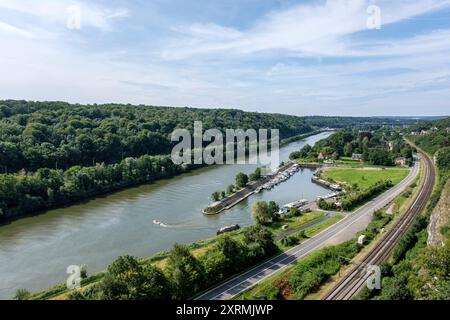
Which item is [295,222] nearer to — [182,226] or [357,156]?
[182,226]

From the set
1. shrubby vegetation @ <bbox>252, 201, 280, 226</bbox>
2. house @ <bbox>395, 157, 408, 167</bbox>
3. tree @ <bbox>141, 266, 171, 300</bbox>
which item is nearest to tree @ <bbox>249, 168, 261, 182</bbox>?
shrubby vegetation @ <bbox>252, 201, 280, 226</bbox>

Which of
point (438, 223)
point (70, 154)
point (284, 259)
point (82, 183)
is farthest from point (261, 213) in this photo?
point (70, 154)

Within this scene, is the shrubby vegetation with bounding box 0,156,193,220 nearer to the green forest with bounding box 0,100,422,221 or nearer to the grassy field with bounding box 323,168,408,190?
the green forest with bounding box 0,100,422,221

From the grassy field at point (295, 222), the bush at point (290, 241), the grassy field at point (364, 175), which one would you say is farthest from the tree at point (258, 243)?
the grassy field at point (364, 175)

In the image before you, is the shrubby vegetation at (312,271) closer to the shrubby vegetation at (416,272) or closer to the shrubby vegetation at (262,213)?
the shrubby vegetation at (416,272)

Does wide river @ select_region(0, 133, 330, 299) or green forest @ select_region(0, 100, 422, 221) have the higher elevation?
green forest @ select_region(0, 100, 422, 221)
